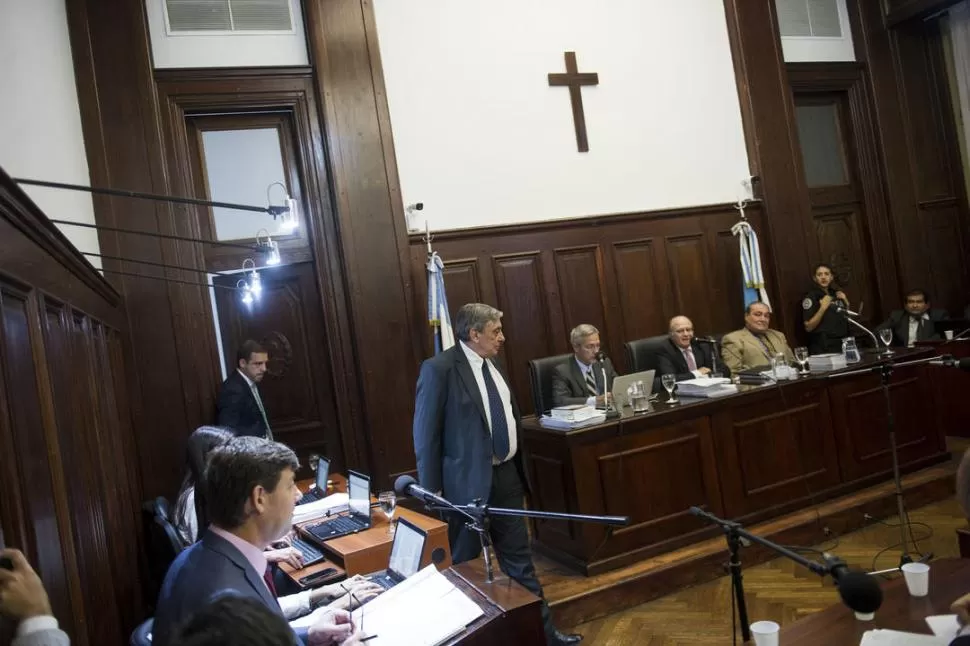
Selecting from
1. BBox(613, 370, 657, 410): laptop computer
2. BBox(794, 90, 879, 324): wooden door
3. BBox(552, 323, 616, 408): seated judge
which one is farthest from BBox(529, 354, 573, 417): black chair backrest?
BBox(794, 90, 879, 324): wooden door

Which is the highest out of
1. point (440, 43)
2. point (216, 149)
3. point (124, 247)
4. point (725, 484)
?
point (440, 43)

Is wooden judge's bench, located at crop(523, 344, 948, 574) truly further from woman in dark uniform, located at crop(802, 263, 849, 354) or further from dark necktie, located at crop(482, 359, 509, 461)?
woman in dark uniform, located at crop(802, 263, 849, 354)

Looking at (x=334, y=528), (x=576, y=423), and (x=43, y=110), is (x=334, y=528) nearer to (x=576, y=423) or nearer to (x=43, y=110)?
(x=576, y=423)

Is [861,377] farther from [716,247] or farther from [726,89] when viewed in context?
[726,89]

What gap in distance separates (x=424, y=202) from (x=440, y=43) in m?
1.34

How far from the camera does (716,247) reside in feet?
21.9

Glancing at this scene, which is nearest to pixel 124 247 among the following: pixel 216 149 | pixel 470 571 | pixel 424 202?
pixel 216 149

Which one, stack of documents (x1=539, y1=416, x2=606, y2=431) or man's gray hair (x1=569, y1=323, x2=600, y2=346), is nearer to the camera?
stack of documents (x1=539, y1=416, x2=606, y2=431)

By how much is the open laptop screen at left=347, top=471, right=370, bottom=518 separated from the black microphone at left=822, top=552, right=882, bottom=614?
2309 millimetres

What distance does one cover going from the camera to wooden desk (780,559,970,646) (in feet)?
5.53

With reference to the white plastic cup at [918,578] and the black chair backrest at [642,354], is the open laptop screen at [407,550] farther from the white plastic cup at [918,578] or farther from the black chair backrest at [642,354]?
the black chair backrest at [642,354]

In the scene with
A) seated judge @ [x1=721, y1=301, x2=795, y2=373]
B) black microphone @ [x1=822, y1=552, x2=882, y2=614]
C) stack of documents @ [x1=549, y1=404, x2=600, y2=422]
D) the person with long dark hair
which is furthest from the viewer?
seated judge @ [x1=721, y1=301, x2=795, y2=373]

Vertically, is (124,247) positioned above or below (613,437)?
above

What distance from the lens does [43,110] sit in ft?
11.3
